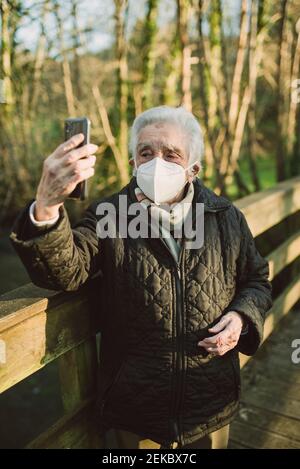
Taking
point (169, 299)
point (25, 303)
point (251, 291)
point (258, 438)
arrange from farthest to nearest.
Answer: point (258, 438)
point (251, 291)
point (169, 299)
point (25, 303)

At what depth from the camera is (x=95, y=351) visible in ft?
5.63

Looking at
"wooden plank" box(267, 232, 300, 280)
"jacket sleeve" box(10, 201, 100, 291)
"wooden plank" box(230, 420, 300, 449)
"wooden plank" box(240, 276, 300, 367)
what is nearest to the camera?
"jacket sleeve" box(10, 201, 100, 291)

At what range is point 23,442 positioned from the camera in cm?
346

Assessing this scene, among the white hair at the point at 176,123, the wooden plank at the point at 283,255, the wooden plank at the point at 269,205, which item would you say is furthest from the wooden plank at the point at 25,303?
the wooden plank at the point at 283,255

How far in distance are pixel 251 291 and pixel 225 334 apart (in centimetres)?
24

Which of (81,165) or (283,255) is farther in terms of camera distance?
(283,255)

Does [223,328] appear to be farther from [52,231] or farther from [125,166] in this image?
[125,166]

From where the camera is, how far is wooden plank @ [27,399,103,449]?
1.54 m

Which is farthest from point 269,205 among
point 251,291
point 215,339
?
point 215,339

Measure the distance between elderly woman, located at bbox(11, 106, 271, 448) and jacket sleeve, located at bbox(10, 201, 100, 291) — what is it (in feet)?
0.06

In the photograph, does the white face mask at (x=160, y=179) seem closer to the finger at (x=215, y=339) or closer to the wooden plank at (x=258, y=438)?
the finger at (x=215, y=339)

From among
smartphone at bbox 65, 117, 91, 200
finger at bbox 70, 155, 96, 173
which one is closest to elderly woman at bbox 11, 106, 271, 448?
smartphone at bbox 65, 117, 91, 200

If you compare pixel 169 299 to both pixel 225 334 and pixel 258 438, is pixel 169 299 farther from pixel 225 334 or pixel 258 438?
pixel 258 438

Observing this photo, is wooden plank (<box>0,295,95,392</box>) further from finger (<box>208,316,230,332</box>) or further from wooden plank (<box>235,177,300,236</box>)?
wooden plank (<box>235,177,300,236</box>)
